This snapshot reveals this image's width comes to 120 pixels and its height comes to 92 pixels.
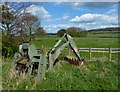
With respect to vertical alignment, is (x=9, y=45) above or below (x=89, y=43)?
below

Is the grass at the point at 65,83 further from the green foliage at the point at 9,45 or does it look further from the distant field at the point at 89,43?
the distant field at the point at 89,43

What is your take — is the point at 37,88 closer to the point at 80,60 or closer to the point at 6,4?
the point at 80,60

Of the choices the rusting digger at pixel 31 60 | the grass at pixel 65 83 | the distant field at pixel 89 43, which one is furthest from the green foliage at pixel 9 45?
the distant field at pixel 89 43

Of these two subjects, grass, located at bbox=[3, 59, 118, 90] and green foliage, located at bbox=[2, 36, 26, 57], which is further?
green foliage, located at bbox=[2, 36, 26, 57]

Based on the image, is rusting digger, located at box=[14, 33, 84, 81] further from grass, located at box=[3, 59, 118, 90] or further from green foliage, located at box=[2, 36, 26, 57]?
green foliage, located at box=[2, 36, 26, 57]

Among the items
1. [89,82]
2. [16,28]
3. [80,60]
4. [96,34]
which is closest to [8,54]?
[16,28]

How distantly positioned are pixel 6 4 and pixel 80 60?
7.84 m

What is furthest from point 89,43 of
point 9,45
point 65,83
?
point 65,83

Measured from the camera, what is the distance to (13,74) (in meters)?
6.21

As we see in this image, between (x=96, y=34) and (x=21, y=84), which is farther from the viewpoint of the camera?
(x=96, y=34)

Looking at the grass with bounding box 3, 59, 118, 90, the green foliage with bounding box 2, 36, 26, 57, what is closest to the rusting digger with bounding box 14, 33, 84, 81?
the grass with bounding box 3, 59, 118, 90

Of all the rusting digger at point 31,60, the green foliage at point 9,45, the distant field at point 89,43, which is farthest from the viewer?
the distant field at point 89,43

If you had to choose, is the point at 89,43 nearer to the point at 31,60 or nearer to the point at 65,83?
the point at 31,60

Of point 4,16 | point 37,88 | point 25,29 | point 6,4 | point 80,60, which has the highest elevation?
point 6,4
